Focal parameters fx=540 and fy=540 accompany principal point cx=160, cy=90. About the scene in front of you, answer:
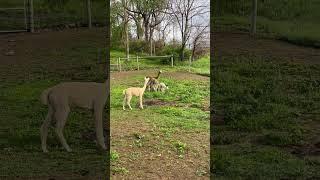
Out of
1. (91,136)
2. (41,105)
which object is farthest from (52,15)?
(91,136)

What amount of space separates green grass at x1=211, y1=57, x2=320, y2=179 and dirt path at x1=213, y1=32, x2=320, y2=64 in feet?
0.19

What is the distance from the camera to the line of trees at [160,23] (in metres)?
3.63

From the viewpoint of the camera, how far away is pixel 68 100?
11.4 feet

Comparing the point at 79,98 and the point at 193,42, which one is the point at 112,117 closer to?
the point at 79,98

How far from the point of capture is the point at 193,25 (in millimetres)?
3633

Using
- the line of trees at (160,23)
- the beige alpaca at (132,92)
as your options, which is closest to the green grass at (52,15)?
the line of trees at (160,23)

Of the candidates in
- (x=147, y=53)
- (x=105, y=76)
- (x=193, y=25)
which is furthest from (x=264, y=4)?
(x=105, y=76)

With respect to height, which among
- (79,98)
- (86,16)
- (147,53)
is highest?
(86,16)

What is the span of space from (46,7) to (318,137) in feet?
6.88

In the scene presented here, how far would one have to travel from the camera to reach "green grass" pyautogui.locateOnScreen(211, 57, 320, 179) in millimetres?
3645

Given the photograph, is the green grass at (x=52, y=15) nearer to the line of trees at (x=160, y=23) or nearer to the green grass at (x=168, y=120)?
the line of trees at (x=160, y=23)

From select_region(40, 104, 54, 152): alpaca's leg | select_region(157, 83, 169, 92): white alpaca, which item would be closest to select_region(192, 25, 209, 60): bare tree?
select_region(157, 83, 169, 92): white alpaca

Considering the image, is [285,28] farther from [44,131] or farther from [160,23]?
[44,131]

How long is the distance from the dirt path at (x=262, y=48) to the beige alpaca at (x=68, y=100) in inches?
35.0
